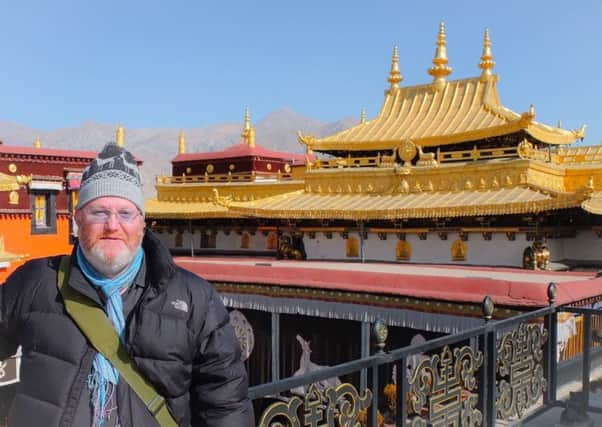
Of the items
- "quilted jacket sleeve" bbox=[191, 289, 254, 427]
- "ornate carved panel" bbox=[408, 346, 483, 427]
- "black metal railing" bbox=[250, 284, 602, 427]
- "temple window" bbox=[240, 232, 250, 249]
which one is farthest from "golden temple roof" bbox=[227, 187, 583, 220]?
"quilted jacket sleeve" bbox=[191, 289, 254, 427]

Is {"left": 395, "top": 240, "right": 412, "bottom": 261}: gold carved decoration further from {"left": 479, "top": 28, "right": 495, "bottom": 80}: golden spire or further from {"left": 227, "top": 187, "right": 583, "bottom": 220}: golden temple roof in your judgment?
{"left": 479, "top": 28, "right": 495, "bottom": 80}: golden spire

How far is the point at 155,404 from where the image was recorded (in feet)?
7.36

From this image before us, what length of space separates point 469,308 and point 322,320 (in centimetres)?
396

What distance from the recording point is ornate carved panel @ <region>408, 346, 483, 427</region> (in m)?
3.91

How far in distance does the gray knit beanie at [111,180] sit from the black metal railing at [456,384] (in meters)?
1.06

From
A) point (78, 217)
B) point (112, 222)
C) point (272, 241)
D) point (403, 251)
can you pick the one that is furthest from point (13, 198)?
point (112, 222)

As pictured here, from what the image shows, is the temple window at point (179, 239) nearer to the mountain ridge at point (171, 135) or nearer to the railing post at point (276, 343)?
the railing post at point (276, 343)

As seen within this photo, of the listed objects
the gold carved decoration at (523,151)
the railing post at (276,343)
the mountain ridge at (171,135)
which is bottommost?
the railing post at (276,343)

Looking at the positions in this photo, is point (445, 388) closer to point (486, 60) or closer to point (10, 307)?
point (10, 307)

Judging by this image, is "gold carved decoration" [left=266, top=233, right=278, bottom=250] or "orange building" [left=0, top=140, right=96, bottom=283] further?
"orange building" [left=0, top=140, right=96, bottom=283]

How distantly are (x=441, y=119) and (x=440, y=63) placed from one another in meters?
3.13

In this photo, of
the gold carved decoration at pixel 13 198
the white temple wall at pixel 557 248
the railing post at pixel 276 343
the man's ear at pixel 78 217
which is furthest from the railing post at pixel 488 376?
the gold carved decoration at pixel 13 198

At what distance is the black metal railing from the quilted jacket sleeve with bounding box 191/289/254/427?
236 millimetres

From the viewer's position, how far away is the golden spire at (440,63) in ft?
68.4
